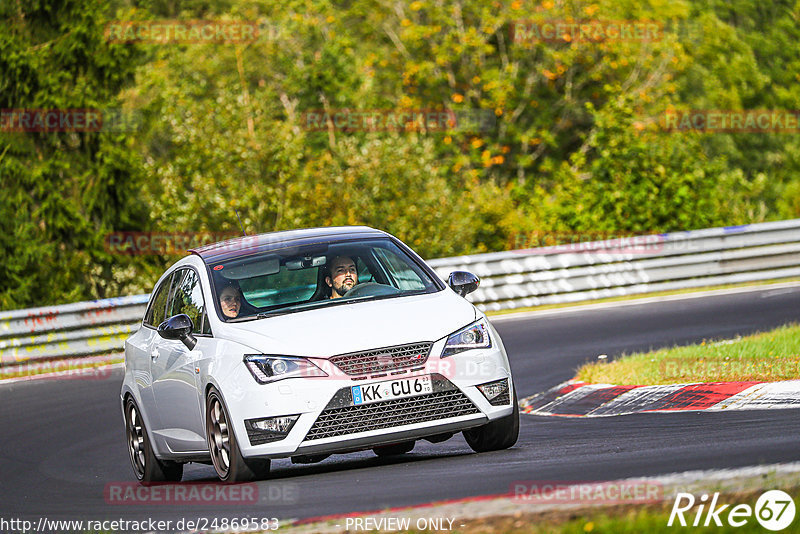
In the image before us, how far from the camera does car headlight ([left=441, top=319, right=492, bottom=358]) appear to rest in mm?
8625

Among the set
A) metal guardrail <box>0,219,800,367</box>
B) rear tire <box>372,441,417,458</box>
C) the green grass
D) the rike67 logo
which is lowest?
metal guardrail <box>0,219,800,367</box>

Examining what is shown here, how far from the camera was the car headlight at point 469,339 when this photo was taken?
8625 millimetres

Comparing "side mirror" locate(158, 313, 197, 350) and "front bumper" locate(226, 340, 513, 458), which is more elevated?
→ "side mirror" locate(158, 313, 197, 350)

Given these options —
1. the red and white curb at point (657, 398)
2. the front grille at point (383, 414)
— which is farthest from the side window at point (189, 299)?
the red and white curb at point (657, 398)

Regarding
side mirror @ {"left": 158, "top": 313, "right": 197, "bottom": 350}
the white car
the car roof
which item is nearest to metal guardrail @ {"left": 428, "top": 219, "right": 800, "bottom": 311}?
the car roof

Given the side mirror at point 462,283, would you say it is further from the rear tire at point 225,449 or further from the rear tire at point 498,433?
the rear tire at point 225,449

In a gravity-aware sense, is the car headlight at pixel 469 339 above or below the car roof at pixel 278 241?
below

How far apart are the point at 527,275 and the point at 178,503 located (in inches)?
563

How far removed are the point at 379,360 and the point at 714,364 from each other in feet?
15.9

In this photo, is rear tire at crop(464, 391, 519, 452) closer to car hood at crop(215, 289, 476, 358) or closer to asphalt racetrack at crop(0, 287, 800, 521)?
asphalt racetrack at crop(0, 287, 800, 521)

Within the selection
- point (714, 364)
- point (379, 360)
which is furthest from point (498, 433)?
point (714, 364)

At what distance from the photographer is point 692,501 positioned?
5727 millimetres

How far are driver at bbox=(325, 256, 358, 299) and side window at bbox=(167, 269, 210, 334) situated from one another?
90cm

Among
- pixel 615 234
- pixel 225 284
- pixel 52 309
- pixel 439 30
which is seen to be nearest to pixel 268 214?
pixel 615 234
